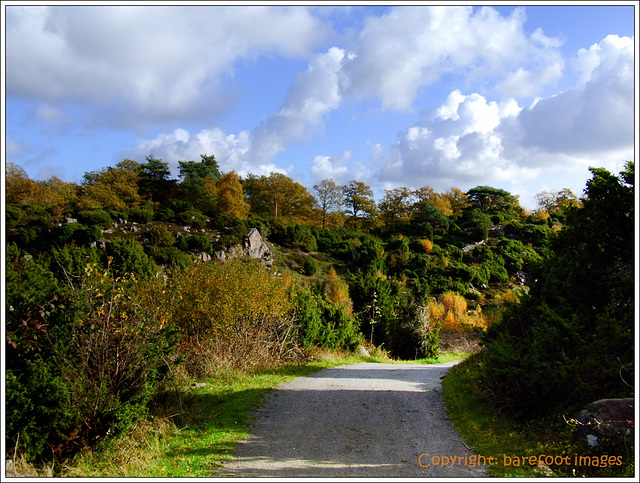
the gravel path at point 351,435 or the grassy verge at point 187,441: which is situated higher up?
the grassy verge at point 187,441

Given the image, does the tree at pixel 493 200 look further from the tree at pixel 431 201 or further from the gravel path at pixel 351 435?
the gravel path at pixel 351 435

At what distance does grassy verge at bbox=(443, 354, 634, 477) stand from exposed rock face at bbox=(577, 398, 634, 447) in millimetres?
158

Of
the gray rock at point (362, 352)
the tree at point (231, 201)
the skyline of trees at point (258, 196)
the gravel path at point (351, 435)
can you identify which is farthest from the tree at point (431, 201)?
the gravel path at point (351, 435)

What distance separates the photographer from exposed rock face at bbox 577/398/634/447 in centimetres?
511

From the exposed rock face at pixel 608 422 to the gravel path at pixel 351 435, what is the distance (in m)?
1.32

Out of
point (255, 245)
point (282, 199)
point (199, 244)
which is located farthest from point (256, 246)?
point (282, 199)

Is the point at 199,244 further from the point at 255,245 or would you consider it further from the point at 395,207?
the point at 395,207

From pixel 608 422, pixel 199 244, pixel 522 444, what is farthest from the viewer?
pixel 199 244

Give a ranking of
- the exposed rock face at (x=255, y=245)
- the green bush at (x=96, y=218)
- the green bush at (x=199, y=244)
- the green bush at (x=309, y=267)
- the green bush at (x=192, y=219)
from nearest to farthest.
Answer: the green bush at (x=96, y=218), the green bush at (x=199, y=244), the exposed rock face at (x=255, y=245), the green bush at (x=309, y=267), the green bush at (x=192, y=219)

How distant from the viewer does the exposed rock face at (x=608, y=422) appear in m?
5.11

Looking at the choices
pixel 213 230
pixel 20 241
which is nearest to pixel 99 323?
pixel 20 241

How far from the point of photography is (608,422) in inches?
205

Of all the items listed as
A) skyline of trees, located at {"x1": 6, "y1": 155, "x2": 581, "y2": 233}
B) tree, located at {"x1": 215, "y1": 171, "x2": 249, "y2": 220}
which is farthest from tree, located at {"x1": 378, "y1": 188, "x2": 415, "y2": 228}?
tree, located at {"x1": 215, "y1": 171, "x2": 249, "y2": 220}

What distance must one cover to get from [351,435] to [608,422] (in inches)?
131
